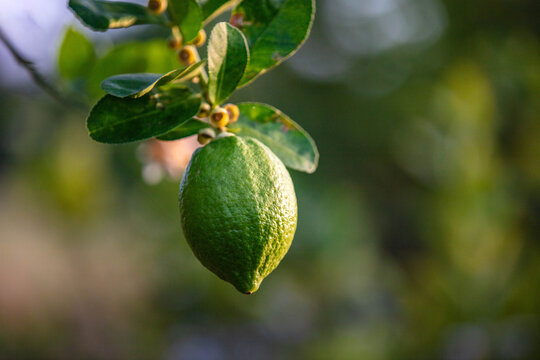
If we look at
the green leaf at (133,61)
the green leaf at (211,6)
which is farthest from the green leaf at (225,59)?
the green leaf at (133,61)


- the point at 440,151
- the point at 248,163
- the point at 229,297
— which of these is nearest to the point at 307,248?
the point at 229,297

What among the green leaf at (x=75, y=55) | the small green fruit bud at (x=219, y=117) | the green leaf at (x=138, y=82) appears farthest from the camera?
the green leaf at (x=75, y=55)

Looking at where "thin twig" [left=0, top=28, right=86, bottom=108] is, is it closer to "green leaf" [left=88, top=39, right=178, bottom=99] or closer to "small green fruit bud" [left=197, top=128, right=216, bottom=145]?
"green leaf" [left=88, top=39, right=178, bottom=99]

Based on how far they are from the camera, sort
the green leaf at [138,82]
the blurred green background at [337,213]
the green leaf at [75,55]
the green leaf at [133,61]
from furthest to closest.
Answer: the blurred green background at [337,213] → the green leaf at [75,55] → the green leaf at [133,61] → the green leaf at [138,82]

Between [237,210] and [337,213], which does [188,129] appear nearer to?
[237,210]

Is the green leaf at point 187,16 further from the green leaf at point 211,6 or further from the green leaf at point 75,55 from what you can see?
the green leaf at point 75,55

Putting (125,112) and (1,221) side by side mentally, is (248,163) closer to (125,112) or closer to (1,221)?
(125,112)

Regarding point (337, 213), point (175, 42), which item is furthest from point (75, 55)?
point (337, 213)

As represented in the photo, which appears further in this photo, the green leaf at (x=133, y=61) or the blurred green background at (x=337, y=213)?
the blurred green background at (x=337, y=213)
